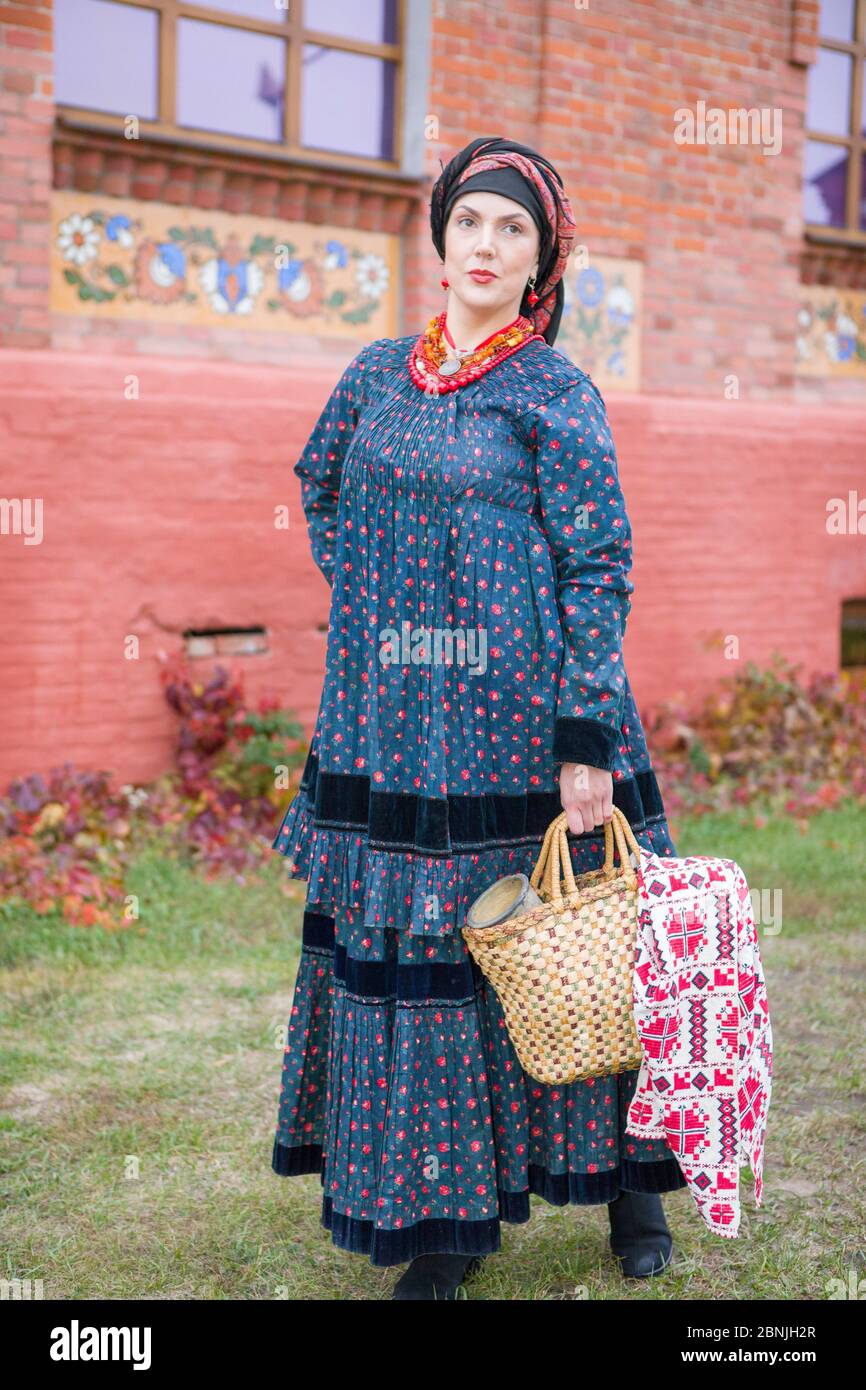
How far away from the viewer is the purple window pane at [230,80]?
19.5ft

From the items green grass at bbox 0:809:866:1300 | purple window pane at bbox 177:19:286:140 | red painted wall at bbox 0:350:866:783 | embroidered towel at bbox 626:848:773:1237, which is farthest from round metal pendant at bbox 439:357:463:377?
purple window pane at bbox 177:19:286:140

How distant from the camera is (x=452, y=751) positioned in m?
2.52

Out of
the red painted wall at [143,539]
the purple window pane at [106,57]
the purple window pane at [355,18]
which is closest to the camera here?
the red painted wall at [143,539]

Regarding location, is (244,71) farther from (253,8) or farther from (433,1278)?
(433,1278)

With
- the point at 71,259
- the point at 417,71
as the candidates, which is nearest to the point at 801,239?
the point at 417,71

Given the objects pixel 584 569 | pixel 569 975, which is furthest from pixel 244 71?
pixel 569 975

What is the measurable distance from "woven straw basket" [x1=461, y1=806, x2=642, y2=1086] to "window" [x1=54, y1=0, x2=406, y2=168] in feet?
14.2

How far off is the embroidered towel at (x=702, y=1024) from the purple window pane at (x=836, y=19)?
23.5ft

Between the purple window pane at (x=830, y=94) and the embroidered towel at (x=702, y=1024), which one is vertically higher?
the purple window pane at (x=830, y=94)

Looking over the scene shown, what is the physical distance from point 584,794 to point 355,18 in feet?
16.8

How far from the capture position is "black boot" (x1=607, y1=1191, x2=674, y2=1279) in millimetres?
2811

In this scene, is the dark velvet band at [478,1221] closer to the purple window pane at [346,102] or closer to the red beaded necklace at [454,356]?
the red beaded necklace at [454,356]

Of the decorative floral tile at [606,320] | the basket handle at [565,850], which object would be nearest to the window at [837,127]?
the decorative floral tile at [606,320]

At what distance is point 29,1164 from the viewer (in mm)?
3309
